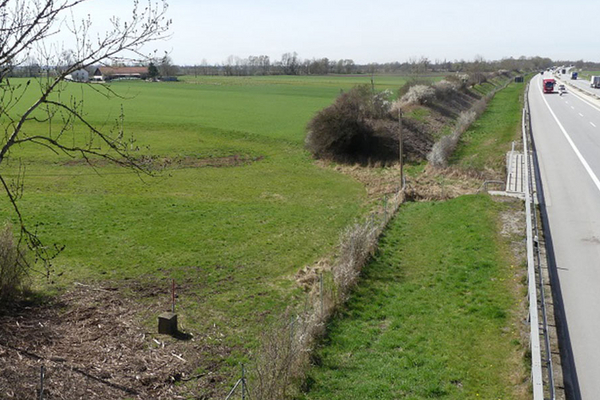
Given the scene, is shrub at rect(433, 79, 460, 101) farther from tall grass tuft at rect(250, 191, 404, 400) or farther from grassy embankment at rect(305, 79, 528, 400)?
tall grass tuft at rect(250, 191, 404, 400)

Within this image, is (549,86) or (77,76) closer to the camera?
(77,76)

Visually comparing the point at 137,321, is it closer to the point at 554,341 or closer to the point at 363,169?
the point at 554,341

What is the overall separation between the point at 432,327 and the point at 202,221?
13.8 metres

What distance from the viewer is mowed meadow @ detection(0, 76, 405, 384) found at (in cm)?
1612

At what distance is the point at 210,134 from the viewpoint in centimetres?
4878

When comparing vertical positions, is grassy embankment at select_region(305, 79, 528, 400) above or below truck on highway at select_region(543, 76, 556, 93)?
below

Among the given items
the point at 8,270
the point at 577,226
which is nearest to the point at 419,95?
the point at 577,226

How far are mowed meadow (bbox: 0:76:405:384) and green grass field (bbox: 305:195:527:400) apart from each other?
254 centimetres

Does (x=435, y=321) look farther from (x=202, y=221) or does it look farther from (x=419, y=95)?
(x=419, y=95)

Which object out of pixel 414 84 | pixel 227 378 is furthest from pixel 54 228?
pixel 414 84

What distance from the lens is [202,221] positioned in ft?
79.4

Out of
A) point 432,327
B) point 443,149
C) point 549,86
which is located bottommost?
point 432,327

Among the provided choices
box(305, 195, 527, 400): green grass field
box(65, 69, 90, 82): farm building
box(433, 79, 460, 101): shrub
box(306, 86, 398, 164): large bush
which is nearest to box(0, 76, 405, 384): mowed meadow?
box(65, 69, 90, 82): farm building

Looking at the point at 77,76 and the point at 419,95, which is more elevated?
the point at 77,76
